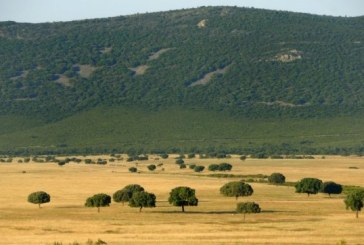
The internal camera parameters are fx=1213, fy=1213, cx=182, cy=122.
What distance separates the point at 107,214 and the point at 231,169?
5638 centimetres

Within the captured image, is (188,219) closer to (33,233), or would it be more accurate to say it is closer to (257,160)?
(33,233)

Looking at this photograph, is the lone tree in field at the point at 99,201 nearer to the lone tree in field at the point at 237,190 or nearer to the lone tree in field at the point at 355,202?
the lone tree in field at the point at 237,190

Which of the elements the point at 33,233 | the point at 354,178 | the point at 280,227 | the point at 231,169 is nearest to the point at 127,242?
the point at 33,233

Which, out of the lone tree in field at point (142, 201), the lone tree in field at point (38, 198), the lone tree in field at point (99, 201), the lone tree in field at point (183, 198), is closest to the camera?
the lone tree in field at point (142, 201)

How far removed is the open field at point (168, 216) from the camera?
66.3 meters

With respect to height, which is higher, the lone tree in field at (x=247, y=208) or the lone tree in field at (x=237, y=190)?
the lone tree in field at (x=237, y=190)

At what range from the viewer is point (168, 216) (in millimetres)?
79750

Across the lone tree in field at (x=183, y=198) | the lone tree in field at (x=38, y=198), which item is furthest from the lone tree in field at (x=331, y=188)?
the lone tree in field at (x=38, y=198)

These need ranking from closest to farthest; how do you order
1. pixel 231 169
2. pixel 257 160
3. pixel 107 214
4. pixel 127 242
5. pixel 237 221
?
pixel 127 242 < pixel 237 221 < pixel 107 214 < pixel 231 169 < pixel 257 160

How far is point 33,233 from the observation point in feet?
226

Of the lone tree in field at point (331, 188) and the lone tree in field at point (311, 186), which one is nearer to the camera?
the lone tree in field at point (331, 188)

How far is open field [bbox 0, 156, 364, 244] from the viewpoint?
66.3m

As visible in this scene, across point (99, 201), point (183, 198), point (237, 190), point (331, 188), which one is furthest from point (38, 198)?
point (331, 188)

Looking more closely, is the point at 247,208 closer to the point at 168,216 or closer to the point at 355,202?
the point at 168,216
